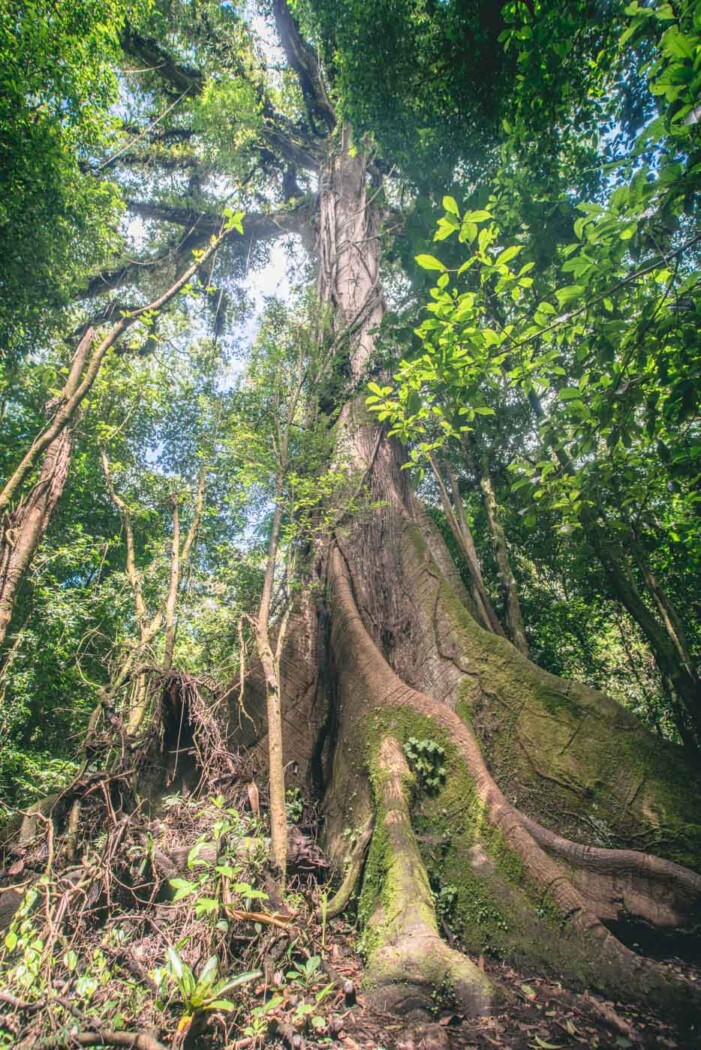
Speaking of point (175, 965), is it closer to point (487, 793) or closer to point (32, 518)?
point (32, 518)

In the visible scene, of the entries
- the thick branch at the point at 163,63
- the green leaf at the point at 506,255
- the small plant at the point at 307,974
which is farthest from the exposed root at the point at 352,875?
the thick branch at the point at 163,63

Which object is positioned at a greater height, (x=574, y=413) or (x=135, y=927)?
(x=574, y=413)

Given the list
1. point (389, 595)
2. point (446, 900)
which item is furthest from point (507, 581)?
point (446, 900)

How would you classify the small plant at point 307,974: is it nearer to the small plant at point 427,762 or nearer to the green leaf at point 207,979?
the green leaf at point 207,979

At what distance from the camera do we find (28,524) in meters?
2.10

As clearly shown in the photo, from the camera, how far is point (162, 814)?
3648mm

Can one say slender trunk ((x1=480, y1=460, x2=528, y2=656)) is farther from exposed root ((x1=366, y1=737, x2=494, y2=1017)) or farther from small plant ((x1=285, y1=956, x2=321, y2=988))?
small plant ((x1=285, y1=956, x2=321, y2=988))

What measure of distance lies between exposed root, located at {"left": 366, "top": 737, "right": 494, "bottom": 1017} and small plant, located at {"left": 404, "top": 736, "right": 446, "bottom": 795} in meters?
0.27

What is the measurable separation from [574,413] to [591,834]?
9.38 feet

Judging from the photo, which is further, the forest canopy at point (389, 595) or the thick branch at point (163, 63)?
the thick branch at point (163, 63)

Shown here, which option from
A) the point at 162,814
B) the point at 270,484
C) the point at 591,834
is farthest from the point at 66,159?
the point at 591,834

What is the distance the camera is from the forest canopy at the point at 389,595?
6.89 feet

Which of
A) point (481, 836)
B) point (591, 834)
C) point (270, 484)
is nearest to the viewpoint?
point (481, 836)

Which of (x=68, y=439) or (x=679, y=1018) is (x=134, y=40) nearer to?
(x=68, y=439)
